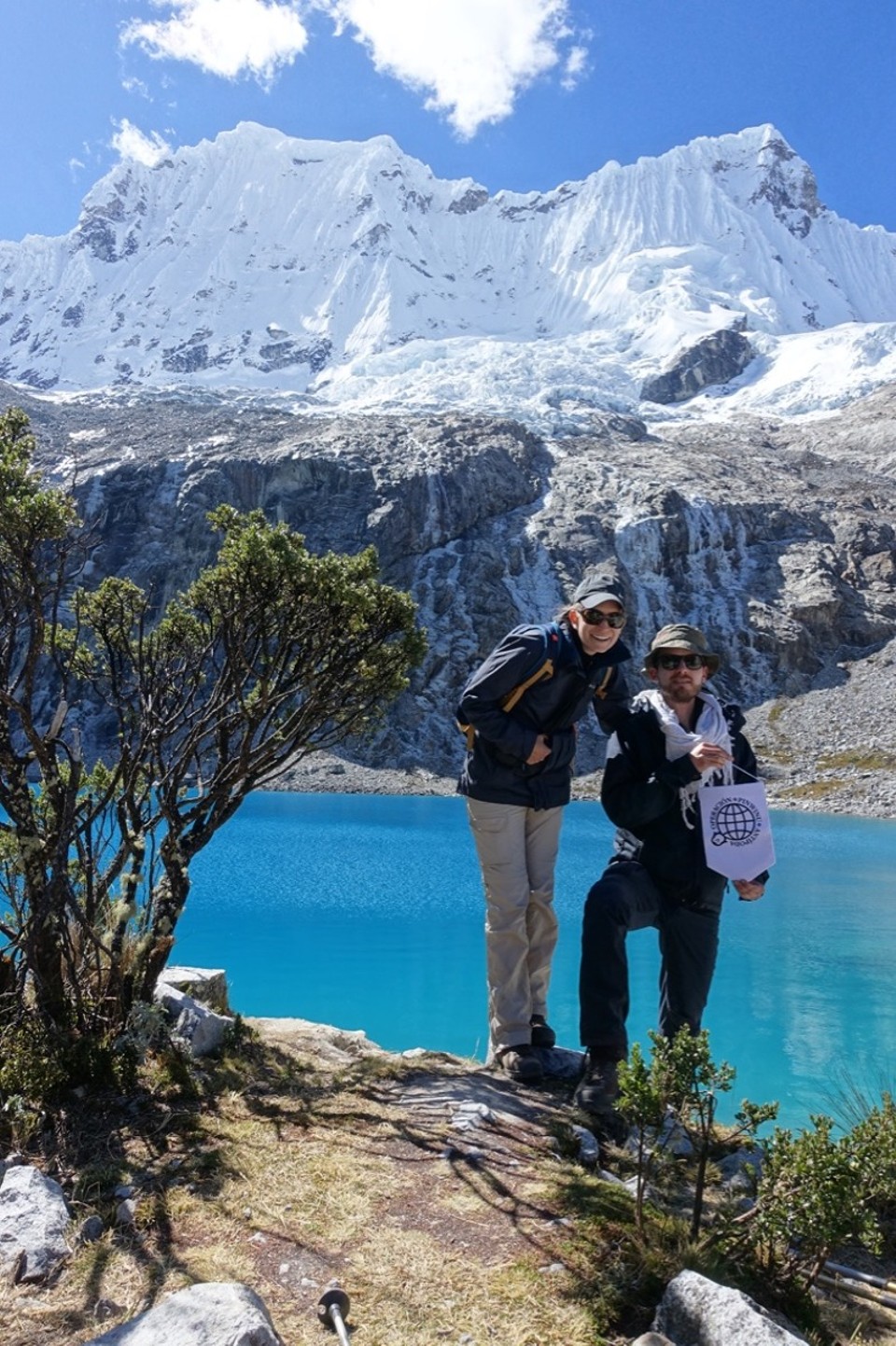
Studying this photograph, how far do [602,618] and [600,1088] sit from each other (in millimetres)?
2430

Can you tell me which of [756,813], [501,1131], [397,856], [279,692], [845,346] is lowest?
[397,856]

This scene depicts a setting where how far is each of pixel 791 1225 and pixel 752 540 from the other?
8866 centimetres

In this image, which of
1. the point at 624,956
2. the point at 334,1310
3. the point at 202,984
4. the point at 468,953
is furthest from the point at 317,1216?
the point at 468,953

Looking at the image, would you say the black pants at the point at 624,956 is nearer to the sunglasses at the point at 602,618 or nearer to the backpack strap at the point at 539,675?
the backpack strap at the point at 539,675

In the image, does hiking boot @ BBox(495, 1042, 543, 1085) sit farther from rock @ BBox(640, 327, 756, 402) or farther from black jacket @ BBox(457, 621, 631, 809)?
rock @ BBox(640, 327, 756, 402)

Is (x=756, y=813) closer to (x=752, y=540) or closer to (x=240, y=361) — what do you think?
(x=752, y=540)

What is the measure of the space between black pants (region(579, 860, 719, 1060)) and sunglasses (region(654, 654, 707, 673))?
1.07 metres

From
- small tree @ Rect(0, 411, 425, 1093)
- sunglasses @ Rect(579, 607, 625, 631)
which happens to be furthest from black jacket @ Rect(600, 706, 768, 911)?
small tree @ Rect(0, 411, 425, 1093)

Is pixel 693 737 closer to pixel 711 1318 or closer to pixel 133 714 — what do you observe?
pixel 711 1318

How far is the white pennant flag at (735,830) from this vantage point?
13.5 ft

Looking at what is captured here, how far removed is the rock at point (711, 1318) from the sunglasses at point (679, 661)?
2.70 meters

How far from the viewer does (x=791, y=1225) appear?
8.66 feet

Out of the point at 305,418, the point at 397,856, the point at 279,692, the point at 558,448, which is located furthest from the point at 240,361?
the point at 279,692

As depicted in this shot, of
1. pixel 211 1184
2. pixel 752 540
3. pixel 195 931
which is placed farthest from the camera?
pixel 752 540
